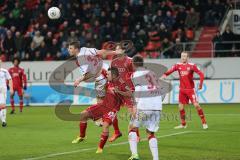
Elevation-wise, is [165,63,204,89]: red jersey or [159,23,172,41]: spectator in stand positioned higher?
[159,23,172,41]: spectator in stand

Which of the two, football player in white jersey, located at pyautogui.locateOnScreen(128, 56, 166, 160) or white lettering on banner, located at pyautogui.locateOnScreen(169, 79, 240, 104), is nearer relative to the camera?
football player in white jersey, located at pyautogui.locateOnScreen(128, 56, 166, 160)

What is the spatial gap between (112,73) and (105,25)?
699 inches

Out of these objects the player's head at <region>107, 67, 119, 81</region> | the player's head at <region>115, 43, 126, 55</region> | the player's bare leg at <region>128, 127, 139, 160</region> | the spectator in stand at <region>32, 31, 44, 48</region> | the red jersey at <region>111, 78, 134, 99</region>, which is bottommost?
the player's bare leg at <region>128, 127, 139, 160</region>

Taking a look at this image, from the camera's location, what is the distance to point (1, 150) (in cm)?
1310

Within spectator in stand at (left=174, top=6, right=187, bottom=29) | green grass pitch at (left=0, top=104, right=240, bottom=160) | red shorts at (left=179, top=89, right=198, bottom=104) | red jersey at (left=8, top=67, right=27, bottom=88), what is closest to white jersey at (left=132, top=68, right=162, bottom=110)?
green grass pitch at (left=0, top=104, right=240, bottom=160)

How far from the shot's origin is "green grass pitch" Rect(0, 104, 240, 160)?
12164mm

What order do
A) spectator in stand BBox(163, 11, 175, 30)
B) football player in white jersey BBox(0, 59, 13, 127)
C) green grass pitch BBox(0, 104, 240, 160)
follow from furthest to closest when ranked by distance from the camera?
spectator in stand BBox(163, 11, 175, 30)
football player in white jersey BBox(0, 59, 13, 127)
green grass pitch BBox(0, 104, 240, 160)

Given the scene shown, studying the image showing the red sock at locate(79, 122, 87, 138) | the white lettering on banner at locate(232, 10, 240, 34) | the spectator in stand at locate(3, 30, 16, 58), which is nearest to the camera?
the red sock at locate(79, 122, 87, 138)

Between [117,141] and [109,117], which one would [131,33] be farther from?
[109,117]

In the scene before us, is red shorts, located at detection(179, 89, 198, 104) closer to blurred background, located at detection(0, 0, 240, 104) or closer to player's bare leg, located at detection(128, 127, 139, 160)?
player's bare leg, located at detection(128, 127, 139, 160)

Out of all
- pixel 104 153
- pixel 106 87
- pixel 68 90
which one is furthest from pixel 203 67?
pixel 104 153

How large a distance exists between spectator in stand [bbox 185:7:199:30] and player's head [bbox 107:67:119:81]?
55.3 feet

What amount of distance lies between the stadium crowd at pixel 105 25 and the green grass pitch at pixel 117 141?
8.88 m

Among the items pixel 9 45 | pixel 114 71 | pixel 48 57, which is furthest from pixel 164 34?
pixel 114 71
